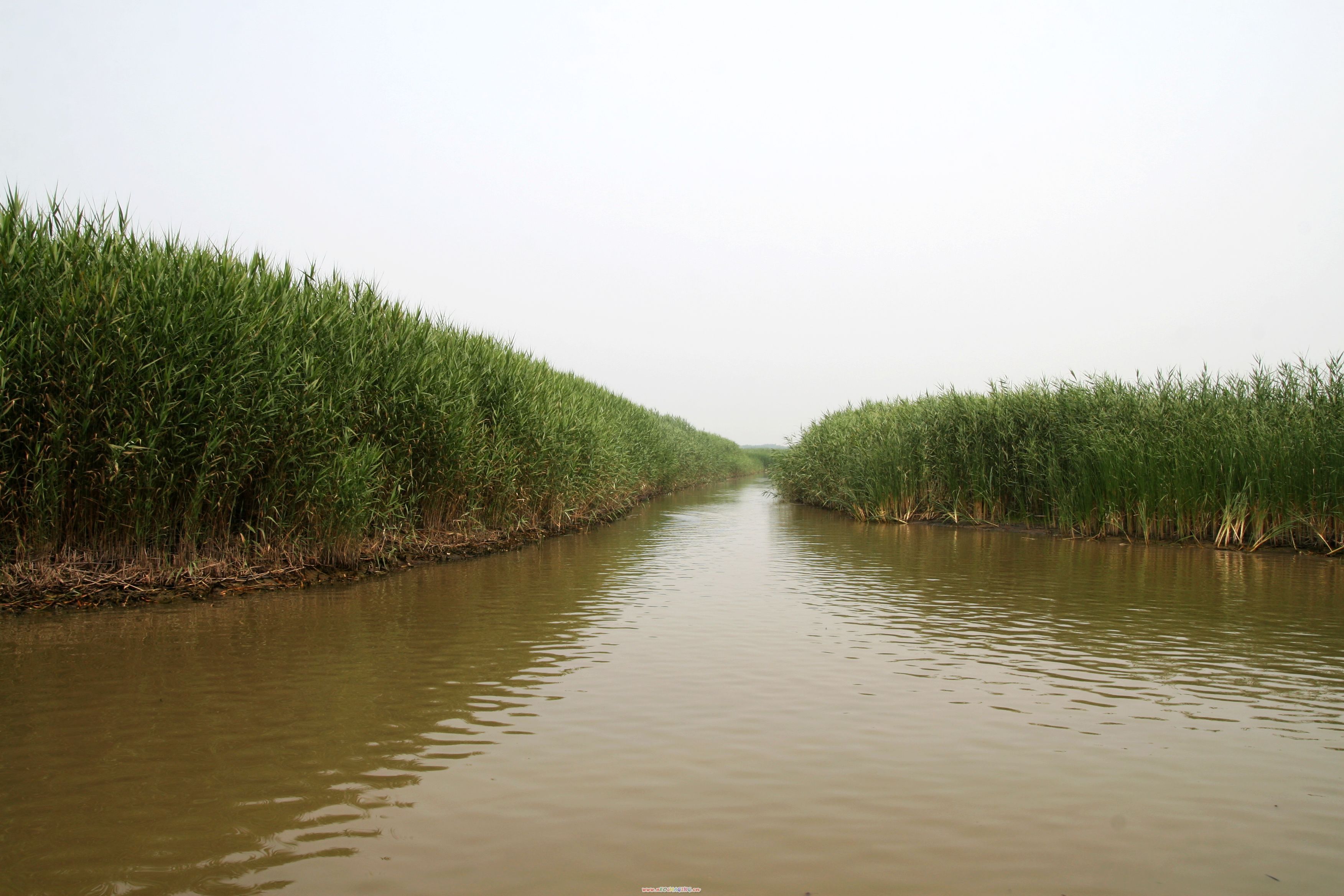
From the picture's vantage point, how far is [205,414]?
727 cm

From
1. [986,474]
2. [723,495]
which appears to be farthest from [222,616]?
[723,495]

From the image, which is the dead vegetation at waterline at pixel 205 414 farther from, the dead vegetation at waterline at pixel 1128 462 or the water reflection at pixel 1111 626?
the dead vegetation at waterline at pixel 1128 462

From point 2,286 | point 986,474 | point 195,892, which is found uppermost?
point 2,286

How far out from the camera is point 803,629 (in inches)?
257

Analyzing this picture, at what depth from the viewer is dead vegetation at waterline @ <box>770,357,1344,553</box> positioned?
37.5 ft

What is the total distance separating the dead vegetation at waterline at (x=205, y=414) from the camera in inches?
263

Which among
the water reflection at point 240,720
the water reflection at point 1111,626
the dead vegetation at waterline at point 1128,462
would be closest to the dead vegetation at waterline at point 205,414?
the water reflection at point 240,720

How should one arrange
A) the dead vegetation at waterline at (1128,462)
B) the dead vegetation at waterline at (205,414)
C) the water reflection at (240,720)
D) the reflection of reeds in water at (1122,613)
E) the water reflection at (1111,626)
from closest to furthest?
the water reflection at (240,720) < the water reflection at (1111,626) < the reflection of reeds in water at (1122,613) < the dead vegetation at waterline at (205,414) < the dead vegetation at waterline at (1128,462)

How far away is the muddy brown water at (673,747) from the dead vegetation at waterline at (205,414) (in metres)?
0.77

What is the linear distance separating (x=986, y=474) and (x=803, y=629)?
1094 cm

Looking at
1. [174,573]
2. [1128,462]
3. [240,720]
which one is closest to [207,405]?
[174,573]

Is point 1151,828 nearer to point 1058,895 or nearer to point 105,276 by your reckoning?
point 1058,895

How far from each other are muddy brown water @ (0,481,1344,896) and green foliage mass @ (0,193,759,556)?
0.91m

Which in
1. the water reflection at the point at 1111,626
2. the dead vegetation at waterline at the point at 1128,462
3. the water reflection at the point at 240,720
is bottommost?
the water reflection at the point at 240,720
